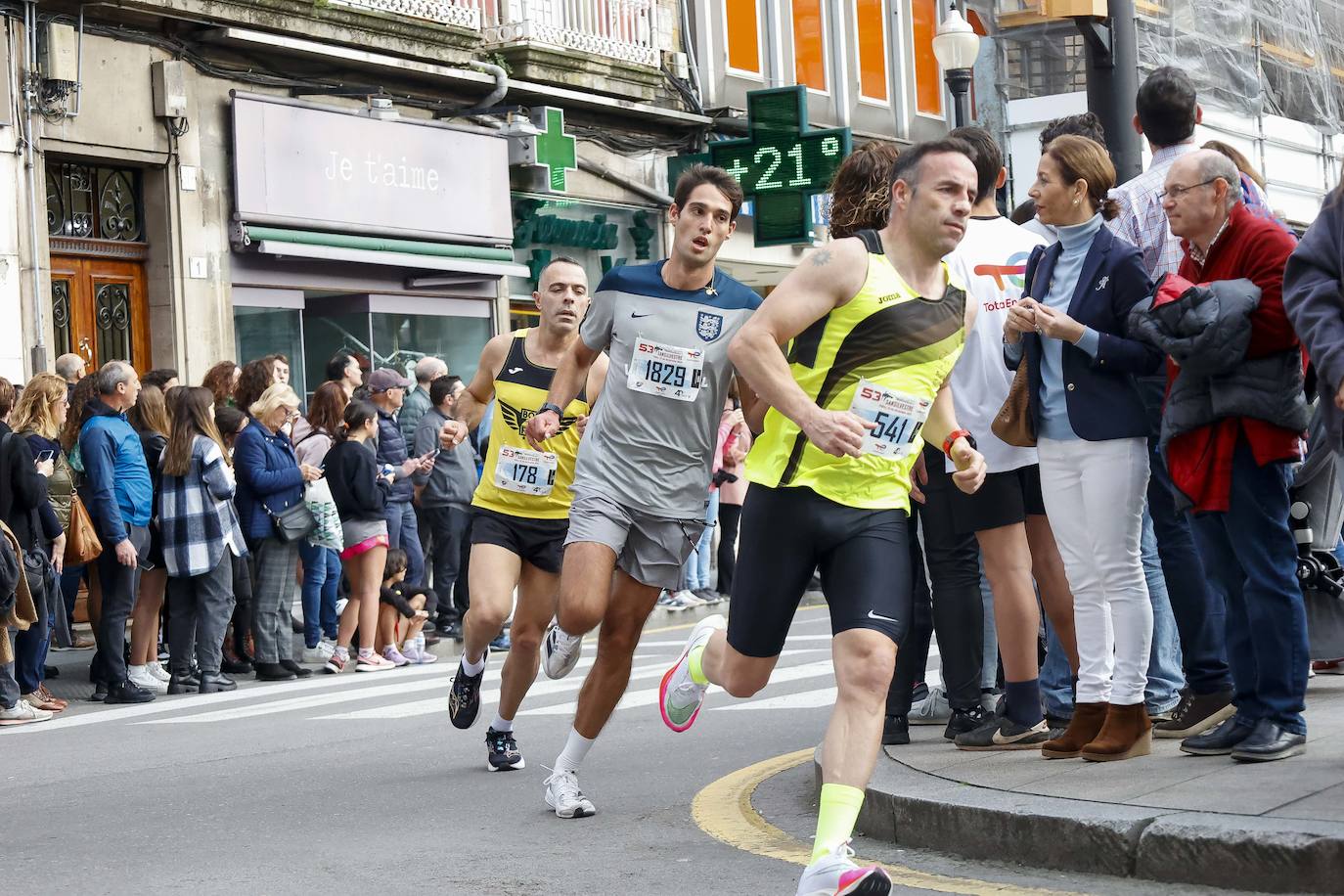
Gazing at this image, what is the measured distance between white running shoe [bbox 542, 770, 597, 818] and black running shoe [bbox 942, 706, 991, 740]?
1.36 meters

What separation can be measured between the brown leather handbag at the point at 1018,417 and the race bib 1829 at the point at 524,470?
6.48 ft

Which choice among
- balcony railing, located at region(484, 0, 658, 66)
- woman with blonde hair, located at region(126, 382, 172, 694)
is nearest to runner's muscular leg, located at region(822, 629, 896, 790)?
woman with blonde hair, located at region(126, 382, 172, 694)

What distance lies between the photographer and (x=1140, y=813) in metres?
5.46

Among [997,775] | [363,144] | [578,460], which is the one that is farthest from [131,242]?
[997,775]

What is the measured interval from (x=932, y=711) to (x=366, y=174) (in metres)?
12.9

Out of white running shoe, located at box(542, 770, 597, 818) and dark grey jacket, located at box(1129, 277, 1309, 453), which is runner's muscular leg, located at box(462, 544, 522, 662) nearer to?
white running shoe, located at box(542, 770, 597, 818)

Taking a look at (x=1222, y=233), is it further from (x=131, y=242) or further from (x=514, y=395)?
A: (x=131, y=242)

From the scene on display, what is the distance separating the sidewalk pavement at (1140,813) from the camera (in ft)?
16.6

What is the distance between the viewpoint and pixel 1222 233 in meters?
6.36

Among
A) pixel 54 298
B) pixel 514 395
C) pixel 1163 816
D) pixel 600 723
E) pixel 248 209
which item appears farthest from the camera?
pixel 248 209

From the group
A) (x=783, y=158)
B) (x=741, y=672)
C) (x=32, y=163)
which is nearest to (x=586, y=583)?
(x=741, y=672)

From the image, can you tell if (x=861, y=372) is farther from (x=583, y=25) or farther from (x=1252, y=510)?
(x=583, y=25)

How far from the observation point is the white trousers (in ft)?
21.2

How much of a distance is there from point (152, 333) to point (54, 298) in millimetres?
1153
